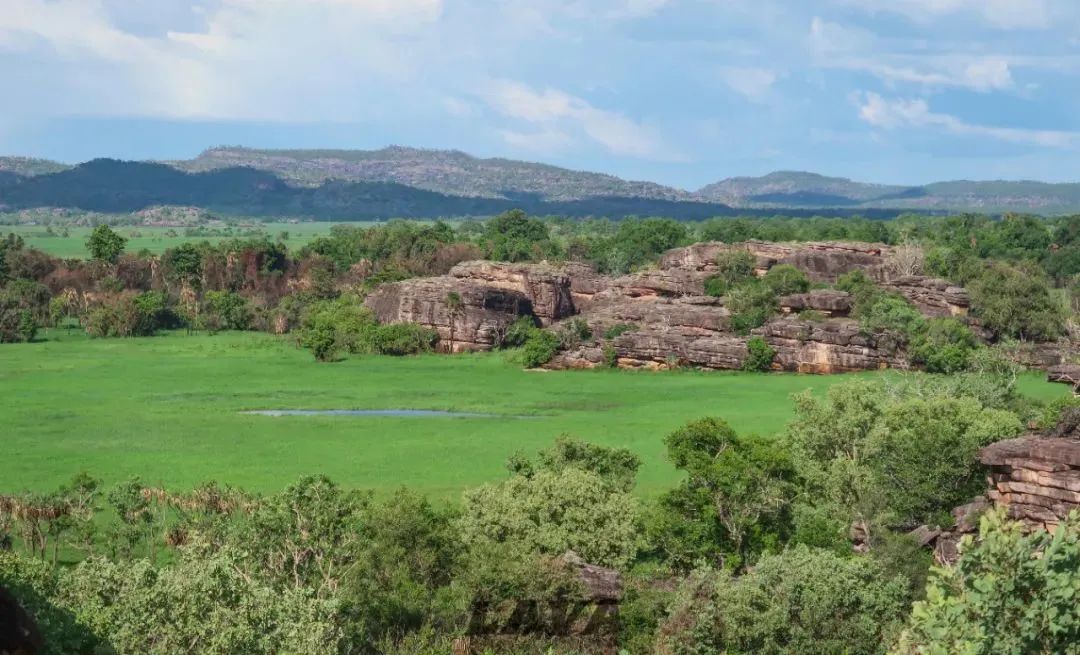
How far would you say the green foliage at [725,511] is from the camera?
38.2 meters

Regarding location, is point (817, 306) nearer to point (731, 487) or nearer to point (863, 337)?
point (863, 337)

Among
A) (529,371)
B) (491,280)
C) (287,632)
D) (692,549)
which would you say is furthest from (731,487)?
(491,280)

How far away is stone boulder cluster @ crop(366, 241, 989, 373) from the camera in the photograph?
95562 millimetres

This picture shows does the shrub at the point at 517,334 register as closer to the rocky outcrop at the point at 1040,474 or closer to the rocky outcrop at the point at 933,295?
the rocky outcrop at the point at 933,295

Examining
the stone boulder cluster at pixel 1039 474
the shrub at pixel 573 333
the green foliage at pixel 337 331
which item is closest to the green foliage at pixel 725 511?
the stone boulder cluster at pixel 1039 474

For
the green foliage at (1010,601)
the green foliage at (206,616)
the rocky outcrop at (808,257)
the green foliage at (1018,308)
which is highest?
the green foliage at (1010,601)

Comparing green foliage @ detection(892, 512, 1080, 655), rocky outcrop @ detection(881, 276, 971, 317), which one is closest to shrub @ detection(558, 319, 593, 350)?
rocky outcrop @ detection(881, 276, 971, 317)

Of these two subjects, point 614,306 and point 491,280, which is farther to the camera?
point 491,280

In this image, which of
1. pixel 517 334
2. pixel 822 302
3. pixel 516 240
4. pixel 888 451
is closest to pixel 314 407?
pixel 517 334

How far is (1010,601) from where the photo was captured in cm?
1614

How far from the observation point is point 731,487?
38.6 meters

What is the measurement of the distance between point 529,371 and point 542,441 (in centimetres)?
3035

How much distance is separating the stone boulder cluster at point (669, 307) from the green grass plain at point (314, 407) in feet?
11.7

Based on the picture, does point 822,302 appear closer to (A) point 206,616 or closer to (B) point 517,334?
(B) point 517,334
